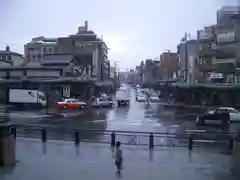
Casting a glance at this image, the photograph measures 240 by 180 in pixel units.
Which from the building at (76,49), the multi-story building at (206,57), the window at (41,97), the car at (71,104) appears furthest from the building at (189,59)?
the window at (41,97)

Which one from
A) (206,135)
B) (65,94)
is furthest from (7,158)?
(65,94)

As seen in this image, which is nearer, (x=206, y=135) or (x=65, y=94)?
(x=206, y=135)

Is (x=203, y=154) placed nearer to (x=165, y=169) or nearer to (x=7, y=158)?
(x=165, y=169)

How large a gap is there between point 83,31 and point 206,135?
3441 inches

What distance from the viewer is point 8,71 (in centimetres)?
5297

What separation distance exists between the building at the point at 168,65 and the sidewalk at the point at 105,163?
81.0m

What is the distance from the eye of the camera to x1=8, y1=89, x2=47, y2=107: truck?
4225cm

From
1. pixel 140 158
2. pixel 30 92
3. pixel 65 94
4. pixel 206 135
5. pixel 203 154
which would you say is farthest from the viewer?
pixel 65 94

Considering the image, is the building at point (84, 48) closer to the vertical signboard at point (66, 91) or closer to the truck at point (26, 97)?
the vertical signboard at point (66, 91)

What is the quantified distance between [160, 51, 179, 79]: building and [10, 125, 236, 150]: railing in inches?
3042

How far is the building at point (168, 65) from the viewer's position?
97938 mm

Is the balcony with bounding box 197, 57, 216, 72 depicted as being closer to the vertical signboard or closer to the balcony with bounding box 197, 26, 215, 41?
the balcony with bounding box 197, 26, 215, 41

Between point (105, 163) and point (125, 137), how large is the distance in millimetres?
5773

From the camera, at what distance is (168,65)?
101000 millimetres
